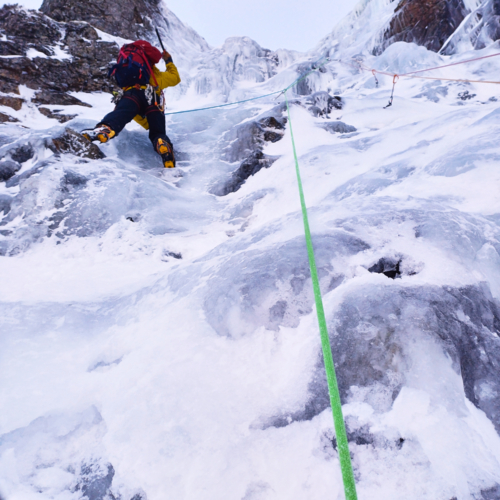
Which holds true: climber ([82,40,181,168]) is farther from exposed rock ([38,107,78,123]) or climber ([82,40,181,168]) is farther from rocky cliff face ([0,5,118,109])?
rocky cliff face ([0,5,118,109])

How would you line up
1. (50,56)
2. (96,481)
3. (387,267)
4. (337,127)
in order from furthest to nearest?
(50,56), (337,127), (387,267), (96,481)

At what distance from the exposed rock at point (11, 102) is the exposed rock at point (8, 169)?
4814 mm

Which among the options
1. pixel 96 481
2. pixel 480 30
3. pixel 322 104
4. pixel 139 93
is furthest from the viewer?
pixel 480 30

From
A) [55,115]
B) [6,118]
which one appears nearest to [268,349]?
[6,118]

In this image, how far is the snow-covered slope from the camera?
0.99m

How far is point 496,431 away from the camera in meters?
1.00

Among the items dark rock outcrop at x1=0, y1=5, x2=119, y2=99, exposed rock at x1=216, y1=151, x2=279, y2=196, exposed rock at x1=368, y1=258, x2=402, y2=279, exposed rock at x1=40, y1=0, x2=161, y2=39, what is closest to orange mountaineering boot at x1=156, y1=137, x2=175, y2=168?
exposed rock at x1=216, y1=151, x2=279, y2=196

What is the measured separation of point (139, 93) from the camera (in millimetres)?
4117

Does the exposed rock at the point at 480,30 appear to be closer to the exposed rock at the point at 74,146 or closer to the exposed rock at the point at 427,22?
the exposed rock at the point at 427,22

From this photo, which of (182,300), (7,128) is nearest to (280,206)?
(182,300)

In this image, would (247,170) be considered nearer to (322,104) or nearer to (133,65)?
(133,65)

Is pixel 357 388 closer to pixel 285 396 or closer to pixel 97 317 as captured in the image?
pixel 285 396

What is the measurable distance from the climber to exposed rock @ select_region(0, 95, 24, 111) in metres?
5.58

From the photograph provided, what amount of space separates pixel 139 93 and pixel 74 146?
127cm
